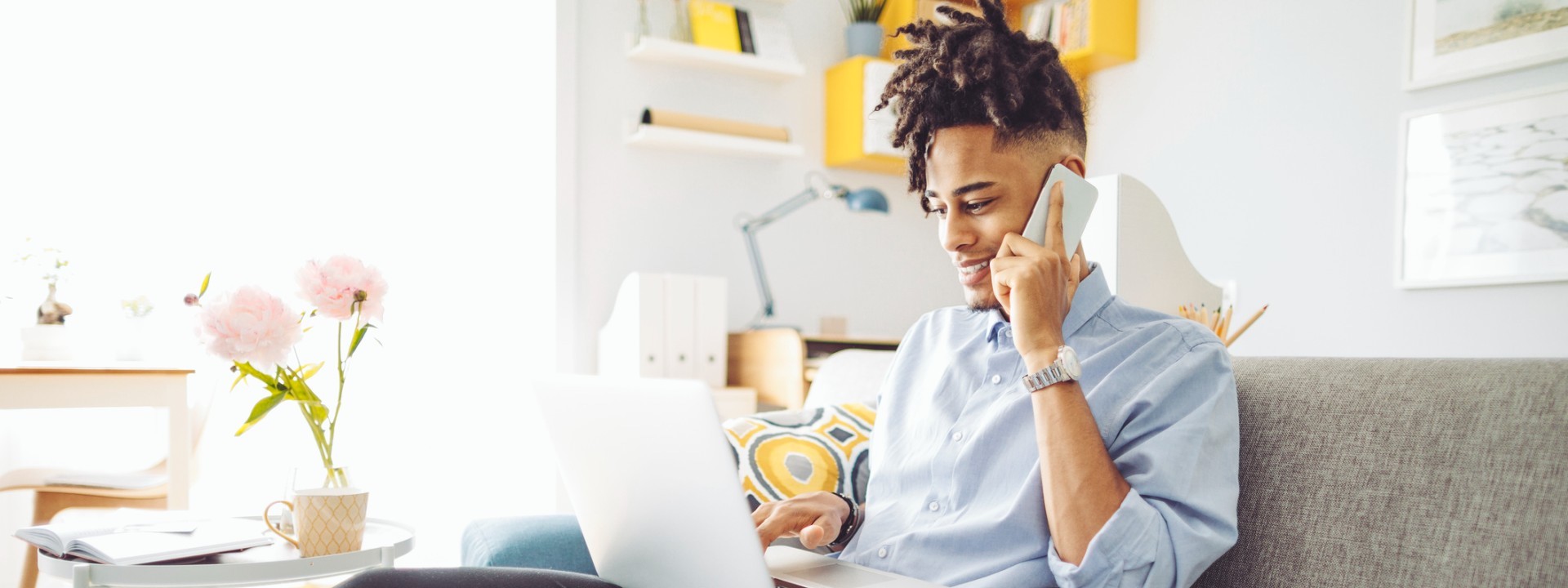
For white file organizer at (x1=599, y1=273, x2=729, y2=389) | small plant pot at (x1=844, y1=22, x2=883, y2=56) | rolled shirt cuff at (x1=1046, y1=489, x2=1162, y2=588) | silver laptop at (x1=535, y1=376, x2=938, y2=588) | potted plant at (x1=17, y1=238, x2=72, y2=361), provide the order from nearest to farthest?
1. silver laptop at (x1=535, y1=376, x2=938, y2=588)
2. rolled shirt cuff at (x1=1046, y1=489, x2=1162, y2=588)
3. potted plant at (x1=17, y1=238, x2=72, y2=361)
4. white file organizer at (x1=599, y1=273, x2=729, y2=389)
5. small plant pot at (x1=844, y1=22, x2=883, y2=56)

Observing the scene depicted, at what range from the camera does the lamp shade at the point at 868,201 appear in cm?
314

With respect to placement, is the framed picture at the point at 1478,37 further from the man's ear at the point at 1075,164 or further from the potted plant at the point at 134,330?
the potted plant at the point at 134,330

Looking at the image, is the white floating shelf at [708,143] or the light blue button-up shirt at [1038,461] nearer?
the light blue button-up shirt at [1038,461]

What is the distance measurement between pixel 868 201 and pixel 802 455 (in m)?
1.72

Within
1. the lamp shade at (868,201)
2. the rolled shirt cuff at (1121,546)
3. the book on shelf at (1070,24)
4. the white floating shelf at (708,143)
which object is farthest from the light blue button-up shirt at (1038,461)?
the book on shelf at (1070,24)

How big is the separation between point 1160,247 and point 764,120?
2.01 metres

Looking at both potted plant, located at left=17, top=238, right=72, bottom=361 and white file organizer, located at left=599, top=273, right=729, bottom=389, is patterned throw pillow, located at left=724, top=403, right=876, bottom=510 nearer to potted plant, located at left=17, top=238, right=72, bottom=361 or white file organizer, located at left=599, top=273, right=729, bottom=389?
white file organizer, located at left=599, top=273, right=729, bottom=389

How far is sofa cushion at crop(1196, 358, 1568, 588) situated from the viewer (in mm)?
915

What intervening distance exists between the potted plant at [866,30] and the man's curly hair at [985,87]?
2.19 m

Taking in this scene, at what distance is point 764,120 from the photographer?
3490mm

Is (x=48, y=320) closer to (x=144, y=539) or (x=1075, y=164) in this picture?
(x=144, y=539)

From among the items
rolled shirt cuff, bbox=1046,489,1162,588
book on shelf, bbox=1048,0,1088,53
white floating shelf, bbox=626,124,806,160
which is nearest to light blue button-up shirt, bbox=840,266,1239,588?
rolled shirt cuff, bbox=1046,489,1162,588

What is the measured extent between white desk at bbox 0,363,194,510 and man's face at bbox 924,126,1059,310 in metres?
1.96

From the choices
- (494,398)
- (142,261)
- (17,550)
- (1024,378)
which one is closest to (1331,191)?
(1024,378)
